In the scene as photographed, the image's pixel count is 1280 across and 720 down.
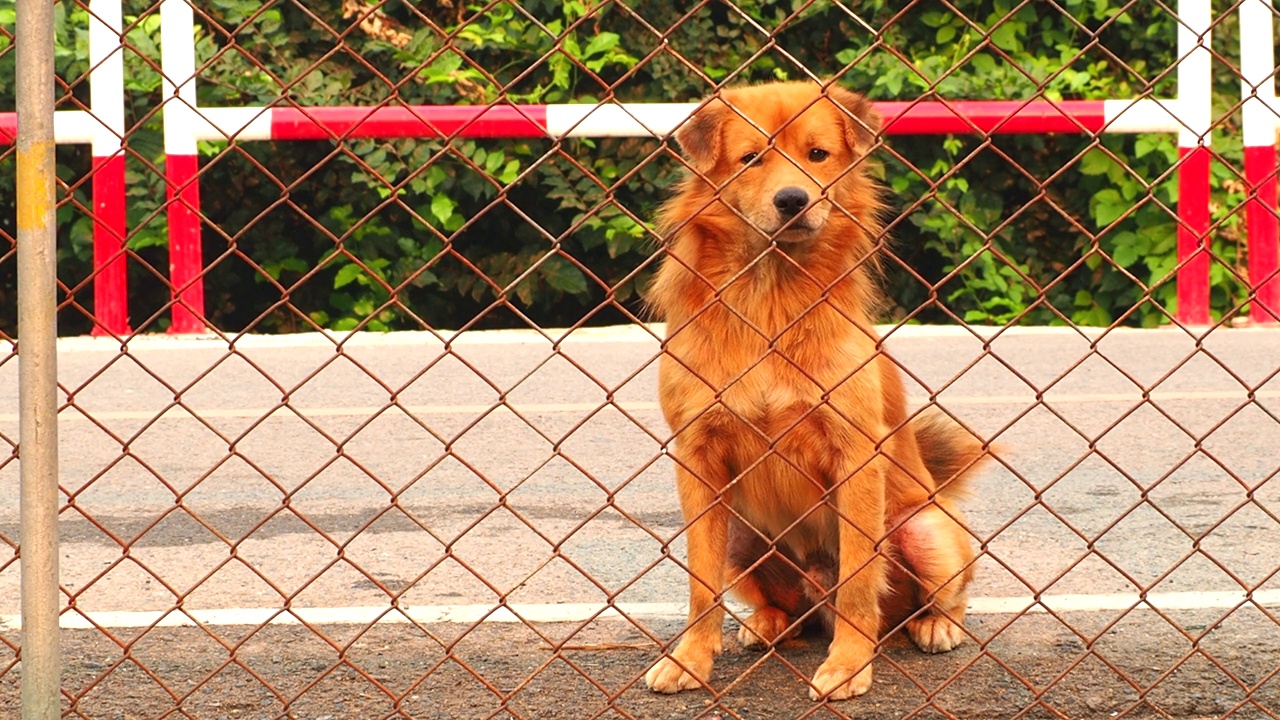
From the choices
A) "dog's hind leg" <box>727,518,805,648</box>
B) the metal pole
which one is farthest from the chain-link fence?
the metal pole

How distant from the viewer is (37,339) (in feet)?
7.75

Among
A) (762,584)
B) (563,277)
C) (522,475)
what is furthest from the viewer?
(563,277)

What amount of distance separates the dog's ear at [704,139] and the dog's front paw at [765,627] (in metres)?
1.08

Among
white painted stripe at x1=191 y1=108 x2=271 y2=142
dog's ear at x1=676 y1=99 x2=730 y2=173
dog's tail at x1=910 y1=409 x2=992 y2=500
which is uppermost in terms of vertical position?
white painted stripe at x1=191 y1=108 x2=271 y2=142

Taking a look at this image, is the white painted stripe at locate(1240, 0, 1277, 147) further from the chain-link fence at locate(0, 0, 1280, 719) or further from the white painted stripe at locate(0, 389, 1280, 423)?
the white painted stripe at locate(0, 389, 1280, 423)

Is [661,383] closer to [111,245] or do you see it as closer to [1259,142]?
[111,245]

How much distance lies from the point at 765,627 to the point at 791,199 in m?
1.00

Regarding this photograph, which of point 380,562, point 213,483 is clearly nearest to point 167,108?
point 213,483

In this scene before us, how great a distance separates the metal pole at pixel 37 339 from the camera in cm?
233

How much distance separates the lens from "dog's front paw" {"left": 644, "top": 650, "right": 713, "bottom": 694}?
3256mm

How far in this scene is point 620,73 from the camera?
362 inches

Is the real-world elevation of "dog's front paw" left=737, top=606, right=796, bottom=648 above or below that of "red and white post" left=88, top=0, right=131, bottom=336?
below

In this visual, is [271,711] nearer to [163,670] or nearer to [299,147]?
[163,670]

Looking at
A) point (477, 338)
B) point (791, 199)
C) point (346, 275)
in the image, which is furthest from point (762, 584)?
point (346, 275)
